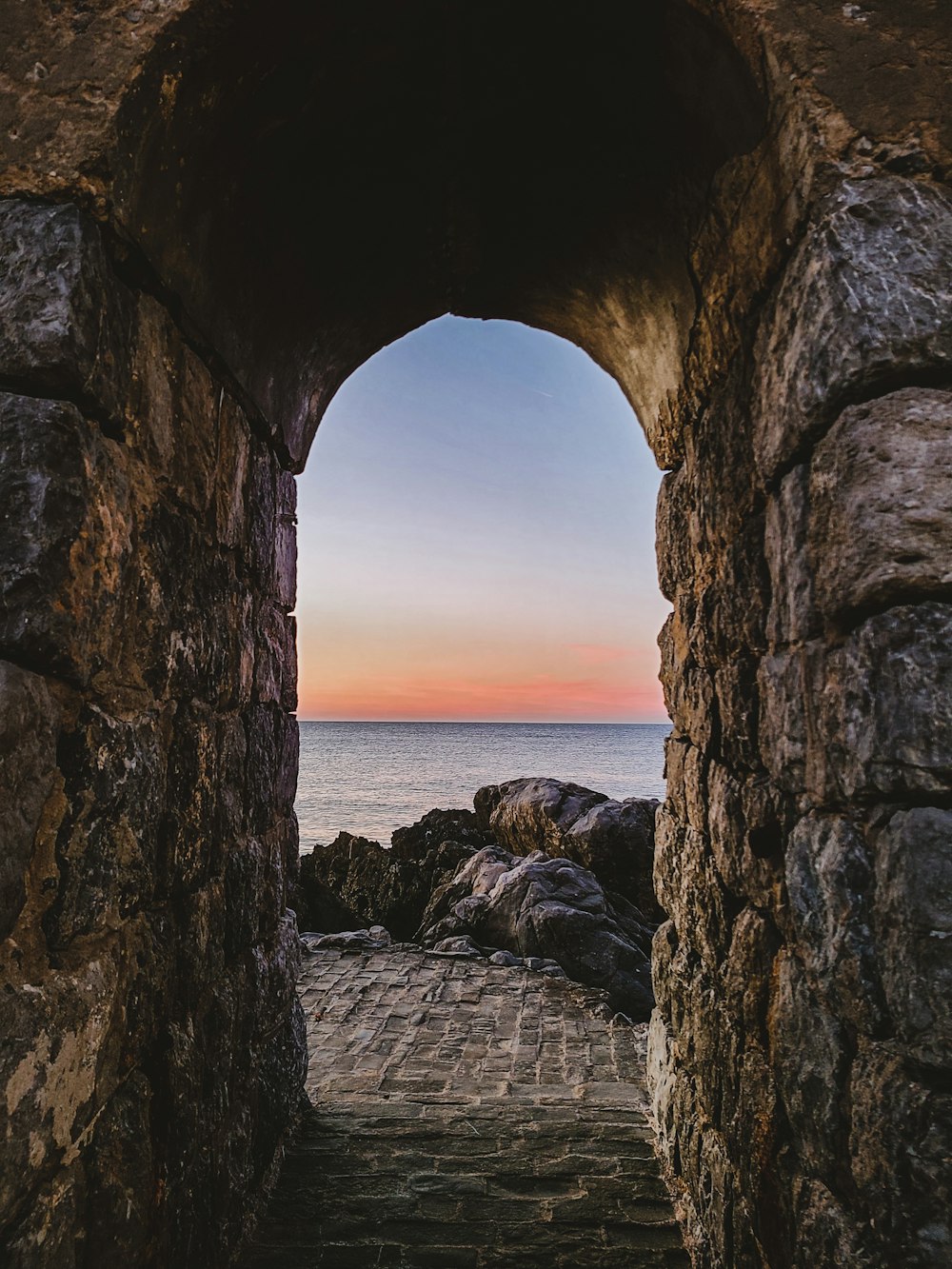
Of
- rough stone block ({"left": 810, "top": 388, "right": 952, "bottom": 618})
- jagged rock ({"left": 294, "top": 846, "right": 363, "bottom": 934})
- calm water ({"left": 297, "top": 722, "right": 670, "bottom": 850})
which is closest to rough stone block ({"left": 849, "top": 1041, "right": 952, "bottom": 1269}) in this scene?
rough stone block ({"left": 810, "top": 388, "right": 952, "bottom": 618})

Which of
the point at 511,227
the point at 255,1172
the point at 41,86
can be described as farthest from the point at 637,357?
the point at 255,1172

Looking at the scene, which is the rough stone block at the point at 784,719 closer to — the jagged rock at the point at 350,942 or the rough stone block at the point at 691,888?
the rough stone block at the point at 691,888

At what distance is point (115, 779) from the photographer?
69.5 inches

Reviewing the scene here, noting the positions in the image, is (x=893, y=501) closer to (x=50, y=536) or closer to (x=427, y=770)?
(x=50, y=536)

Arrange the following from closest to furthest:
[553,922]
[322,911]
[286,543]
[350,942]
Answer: [286,543] < [553,922] < [350,942] < [322,911]

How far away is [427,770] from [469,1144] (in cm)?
4789

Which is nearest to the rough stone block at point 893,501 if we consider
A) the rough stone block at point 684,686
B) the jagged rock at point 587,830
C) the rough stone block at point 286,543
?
the rough stone block at point 684,686

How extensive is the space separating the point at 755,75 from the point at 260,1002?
321cm

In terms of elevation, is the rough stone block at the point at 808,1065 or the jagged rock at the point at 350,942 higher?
the rough stone block at the point at 808,1065

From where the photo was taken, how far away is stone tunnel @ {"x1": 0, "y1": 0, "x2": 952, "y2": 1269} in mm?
1471

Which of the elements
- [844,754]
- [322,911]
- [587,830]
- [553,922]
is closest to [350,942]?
[322,911]

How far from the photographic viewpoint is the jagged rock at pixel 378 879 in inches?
313

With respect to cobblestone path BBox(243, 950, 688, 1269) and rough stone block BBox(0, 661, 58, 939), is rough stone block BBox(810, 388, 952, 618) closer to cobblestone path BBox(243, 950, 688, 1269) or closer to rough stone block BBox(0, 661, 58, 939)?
rough stone block BBox(0, 661, 58, 939)

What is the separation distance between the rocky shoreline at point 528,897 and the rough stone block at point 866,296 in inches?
183
